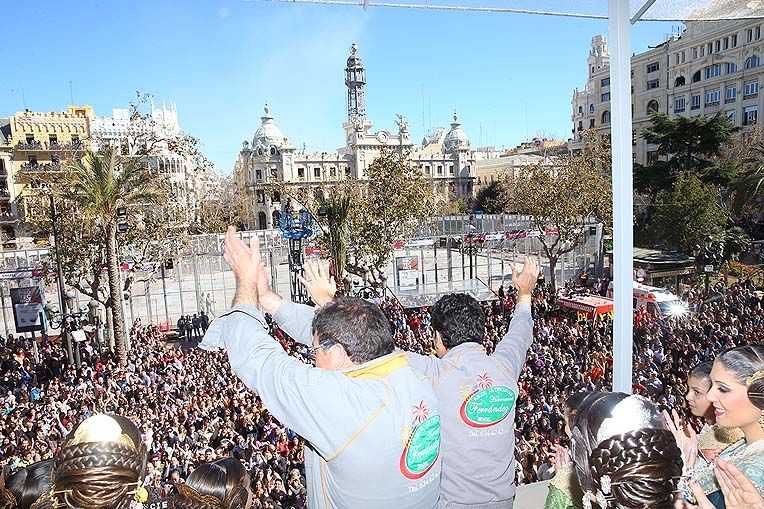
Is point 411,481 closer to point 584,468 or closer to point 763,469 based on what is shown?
point 584,468

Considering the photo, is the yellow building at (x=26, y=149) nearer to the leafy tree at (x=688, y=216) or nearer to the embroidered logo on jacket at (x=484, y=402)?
the leafy tree at (x=688, y=216)

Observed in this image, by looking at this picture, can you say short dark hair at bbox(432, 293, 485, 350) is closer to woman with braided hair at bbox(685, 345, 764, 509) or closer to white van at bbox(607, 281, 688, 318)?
woman with braided hair at bbox(685, 345, 764, 509)

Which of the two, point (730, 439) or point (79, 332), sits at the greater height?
point (730, 439)

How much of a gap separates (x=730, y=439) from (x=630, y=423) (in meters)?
1.54

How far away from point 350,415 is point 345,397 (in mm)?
56

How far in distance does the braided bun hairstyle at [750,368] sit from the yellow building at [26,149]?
46038 millimetres

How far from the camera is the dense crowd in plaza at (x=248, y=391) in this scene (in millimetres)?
6699

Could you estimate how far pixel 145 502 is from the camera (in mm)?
1647

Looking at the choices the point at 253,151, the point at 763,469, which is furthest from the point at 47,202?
the point at 253,151

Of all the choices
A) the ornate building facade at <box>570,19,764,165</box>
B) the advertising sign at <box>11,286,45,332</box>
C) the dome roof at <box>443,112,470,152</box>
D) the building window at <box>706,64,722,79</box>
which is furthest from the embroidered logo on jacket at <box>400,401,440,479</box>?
the dome roof at <box>443,112,470,152</box>

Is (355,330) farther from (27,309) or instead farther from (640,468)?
(27,309)

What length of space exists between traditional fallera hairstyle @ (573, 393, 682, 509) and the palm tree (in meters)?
13.8

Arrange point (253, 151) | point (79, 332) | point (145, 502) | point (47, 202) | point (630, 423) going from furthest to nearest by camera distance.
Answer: point (253, 151)
point (47, 202)
point (79, 332)
point (145, 502)
point (630, 423)

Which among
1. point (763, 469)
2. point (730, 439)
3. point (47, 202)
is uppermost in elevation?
point (47, 202)
